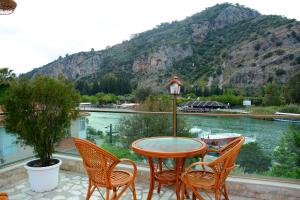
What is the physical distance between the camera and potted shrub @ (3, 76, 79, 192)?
3.11 meters

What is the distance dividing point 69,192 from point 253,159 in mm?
2490

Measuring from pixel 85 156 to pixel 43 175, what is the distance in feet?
3.80

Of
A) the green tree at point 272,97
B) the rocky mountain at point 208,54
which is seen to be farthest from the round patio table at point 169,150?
the rocky mountain at point 208,54

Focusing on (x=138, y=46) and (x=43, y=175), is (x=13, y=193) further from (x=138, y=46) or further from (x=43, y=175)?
(x=138, y=46)

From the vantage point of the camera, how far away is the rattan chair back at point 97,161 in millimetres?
2260

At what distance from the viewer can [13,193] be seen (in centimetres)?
318

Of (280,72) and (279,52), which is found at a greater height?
(279,52)

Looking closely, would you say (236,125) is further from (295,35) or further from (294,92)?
(295,35)

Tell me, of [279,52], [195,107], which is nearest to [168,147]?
[195,107]

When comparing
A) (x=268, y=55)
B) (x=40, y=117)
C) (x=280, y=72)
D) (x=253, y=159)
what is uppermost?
(x=268, y=55)

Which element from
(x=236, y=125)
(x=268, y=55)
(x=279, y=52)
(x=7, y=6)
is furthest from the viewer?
(x=268, y=55)

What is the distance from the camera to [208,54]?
42875mm

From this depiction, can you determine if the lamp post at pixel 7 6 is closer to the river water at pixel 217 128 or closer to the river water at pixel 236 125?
the river water at pixel 217 128

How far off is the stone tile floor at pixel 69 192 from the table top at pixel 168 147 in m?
0.73
